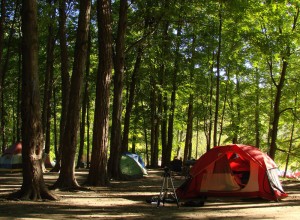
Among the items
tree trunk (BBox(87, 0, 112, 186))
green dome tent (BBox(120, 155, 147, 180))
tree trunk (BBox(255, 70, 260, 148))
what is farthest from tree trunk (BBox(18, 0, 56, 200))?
tree trunk (BBox(255, 70, 260, 148))

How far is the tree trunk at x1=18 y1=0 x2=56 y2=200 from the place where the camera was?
970cm

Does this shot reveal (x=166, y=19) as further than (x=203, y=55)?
No

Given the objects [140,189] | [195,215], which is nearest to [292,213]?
[195,215]

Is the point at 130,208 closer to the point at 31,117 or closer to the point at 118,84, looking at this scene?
the point at 31,117

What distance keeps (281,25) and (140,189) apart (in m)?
12.5

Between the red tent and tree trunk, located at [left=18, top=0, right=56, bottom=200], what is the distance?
440cm

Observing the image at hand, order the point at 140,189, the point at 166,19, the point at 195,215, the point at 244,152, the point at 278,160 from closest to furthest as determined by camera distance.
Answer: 1. the point at 195,215
2. the point at 244,152
3. the point at 140,189
4. the point at 166,19
5. the point at 278,160

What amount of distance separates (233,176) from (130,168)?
6.50 meters

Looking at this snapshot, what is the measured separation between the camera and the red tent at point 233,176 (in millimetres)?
11625

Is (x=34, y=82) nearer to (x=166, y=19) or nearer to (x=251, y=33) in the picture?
(x=166, y=19)

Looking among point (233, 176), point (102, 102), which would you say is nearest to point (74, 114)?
point (102, 102)

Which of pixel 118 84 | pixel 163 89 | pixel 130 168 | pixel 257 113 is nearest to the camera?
pixel 118 84

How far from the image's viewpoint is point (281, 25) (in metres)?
20.6

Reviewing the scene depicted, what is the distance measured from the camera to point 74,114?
1239cm
